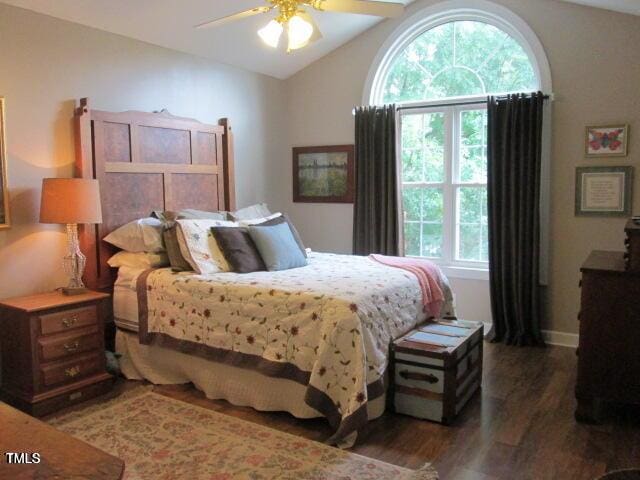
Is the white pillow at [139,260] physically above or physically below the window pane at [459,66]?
below

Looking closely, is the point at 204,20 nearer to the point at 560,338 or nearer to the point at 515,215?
the point at 515,215

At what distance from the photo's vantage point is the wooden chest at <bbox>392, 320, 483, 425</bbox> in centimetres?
288

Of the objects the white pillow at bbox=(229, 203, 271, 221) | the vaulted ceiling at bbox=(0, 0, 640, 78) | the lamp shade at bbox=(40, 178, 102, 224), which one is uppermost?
the vaulted ceiling at bbox=(0, 0, 640, 78)

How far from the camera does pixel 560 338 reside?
4.32 meters

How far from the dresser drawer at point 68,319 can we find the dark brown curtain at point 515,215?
120 inches

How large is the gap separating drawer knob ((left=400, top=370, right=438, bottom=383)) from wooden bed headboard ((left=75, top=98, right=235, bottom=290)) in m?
2.14

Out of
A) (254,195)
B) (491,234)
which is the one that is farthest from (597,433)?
(254,195)

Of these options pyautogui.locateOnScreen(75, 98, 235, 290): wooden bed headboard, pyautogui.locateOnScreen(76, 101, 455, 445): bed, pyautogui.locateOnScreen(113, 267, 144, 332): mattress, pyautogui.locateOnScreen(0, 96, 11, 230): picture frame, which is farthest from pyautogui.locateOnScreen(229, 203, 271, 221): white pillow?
pyautogui.locateOnScreen(0, 96, 11, 230): picture frame

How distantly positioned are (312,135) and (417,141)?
1109 millimetres

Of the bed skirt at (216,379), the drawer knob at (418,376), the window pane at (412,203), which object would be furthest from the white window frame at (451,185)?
the bed skirt at (216,379)

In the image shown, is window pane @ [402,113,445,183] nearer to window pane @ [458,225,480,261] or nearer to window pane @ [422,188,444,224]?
window pane @ [422,188,444,224]

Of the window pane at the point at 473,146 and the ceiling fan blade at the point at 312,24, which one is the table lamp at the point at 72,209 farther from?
the window pane at the point at 473,146

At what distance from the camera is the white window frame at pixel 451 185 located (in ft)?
15.3

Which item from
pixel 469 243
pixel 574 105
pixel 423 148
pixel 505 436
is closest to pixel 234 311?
pixel 505 436
